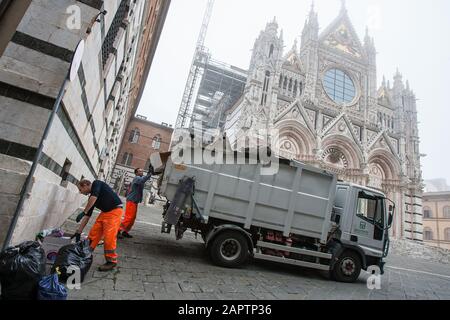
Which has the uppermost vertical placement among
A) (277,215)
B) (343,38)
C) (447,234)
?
(343,38)

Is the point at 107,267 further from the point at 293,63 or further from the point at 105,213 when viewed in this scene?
Result: the point at 293,63

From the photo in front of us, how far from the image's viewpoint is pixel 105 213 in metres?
3.97

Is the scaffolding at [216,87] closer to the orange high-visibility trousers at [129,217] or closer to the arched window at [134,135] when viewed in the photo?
the arched window at [134,135]

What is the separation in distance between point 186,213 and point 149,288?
73.7 inches

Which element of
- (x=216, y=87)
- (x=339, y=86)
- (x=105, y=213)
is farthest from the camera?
(x=216, y=87)

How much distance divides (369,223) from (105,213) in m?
6.17

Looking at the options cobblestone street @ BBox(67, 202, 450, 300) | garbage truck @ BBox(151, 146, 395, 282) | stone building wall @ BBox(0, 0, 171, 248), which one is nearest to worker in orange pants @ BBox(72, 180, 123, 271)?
cobblestone street @ BBox(67, 202, 450, 300)

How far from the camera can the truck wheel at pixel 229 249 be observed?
16.5ft

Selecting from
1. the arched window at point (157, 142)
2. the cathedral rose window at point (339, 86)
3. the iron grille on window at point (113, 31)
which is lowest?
the iron grille on window at point (113, 31)

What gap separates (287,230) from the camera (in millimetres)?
5469

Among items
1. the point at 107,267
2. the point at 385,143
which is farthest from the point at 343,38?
the point at 107,267

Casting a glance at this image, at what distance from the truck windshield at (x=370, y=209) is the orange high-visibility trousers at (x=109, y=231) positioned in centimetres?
563

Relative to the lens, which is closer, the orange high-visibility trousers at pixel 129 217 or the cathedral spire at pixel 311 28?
the orange high-visibility trousers at pixel 129 217

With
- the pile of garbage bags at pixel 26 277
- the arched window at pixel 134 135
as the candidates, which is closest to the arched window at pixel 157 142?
the arched window at pixel 134 135
